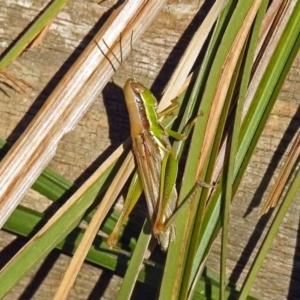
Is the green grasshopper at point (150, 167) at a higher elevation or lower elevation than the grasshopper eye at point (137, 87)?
lower

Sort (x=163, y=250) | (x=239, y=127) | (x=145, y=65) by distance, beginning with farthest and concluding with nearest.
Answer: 1. (x=145, y=65)
2. (x=163, y=250)
3. (x=239, y=127)

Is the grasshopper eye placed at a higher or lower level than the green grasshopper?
higher

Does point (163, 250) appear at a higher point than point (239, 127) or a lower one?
lower

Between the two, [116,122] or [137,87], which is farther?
[116,122]

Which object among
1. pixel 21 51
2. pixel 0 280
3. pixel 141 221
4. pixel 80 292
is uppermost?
pixel 21 51

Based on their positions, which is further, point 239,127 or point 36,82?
point 36,82

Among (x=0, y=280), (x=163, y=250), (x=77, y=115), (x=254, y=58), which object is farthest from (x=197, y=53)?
(x=0, y=280)

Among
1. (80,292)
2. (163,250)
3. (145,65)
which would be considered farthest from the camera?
(80,292)

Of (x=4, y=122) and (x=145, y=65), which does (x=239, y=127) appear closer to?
(x=145, y=65)
